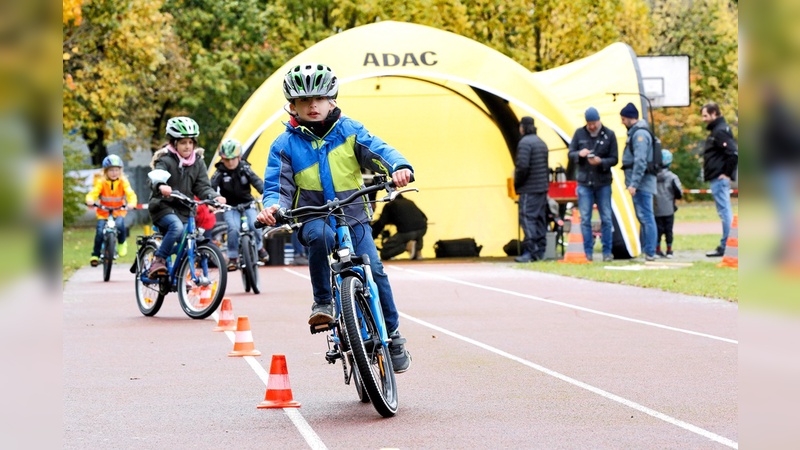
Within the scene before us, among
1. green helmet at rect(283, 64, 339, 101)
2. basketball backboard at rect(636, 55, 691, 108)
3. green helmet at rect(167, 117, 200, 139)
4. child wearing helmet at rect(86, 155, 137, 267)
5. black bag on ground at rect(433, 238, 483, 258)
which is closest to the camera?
green helmet at rect(283, 64, 339, 101)

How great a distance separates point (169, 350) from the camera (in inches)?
420

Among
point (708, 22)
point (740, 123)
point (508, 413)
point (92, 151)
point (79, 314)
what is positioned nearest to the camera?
point (740, 123)

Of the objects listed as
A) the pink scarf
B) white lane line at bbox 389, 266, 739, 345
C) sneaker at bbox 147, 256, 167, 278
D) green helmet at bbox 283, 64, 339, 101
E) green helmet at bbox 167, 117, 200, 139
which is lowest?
white lane line at bbox 389, 266, 739, 345

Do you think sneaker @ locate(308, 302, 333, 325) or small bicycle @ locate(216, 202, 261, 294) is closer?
sneaker @ locate(308, 302, 333, 325)

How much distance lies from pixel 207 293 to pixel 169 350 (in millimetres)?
2625

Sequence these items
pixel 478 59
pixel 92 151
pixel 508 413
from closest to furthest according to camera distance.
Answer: pixel 508 413 → pixel 478 59 → pixel 92 151

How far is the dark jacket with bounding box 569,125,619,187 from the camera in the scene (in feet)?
68.5

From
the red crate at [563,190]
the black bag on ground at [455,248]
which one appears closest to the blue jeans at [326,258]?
the red crate at [563,190]

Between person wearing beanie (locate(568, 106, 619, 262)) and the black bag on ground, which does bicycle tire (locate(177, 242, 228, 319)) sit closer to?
person wearing beanie (locate(568, 106, 619, 262))

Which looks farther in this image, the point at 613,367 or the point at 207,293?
the point at 207,293

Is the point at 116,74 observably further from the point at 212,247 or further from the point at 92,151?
the point at 212,247

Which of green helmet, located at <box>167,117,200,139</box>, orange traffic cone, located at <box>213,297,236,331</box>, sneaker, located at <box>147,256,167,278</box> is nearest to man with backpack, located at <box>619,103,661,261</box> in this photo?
green helmet, located at <box>167,117,200,139</box>

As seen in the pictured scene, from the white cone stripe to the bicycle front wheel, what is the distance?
5.79 meters

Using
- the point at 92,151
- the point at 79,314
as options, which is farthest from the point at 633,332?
the point at 92,151
